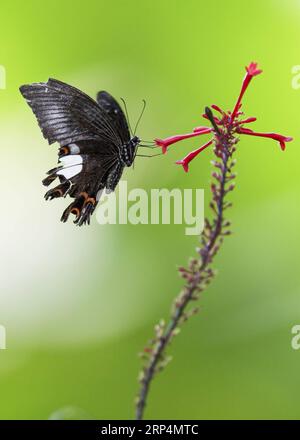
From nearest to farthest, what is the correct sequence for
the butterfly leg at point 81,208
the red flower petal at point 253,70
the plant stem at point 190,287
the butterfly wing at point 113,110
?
the plant stem at point 190,287 < the red flower petal at point 253,70 < the butterfly leg at point 81,208 < the butterfly wing at point 113,110

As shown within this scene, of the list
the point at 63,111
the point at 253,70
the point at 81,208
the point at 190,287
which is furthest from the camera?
the point at 63,111

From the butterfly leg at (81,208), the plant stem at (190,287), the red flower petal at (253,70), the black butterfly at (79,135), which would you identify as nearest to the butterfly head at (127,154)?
the black butterfly at (79,135)

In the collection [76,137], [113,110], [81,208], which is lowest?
[81,208]

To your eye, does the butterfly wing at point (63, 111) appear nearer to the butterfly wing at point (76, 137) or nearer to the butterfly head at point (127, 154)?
the butterfly wing at point (76, 137)

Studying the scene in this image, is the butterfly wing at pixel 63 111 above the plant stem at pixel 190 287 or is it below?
above

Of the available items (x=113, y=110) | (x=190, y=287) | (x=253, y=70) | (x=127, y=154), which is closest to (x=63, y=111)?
(x=113, y=110)

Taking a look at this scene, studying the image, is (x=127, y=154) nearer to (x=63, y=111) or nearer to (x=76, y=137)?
(x=76, y=137)
